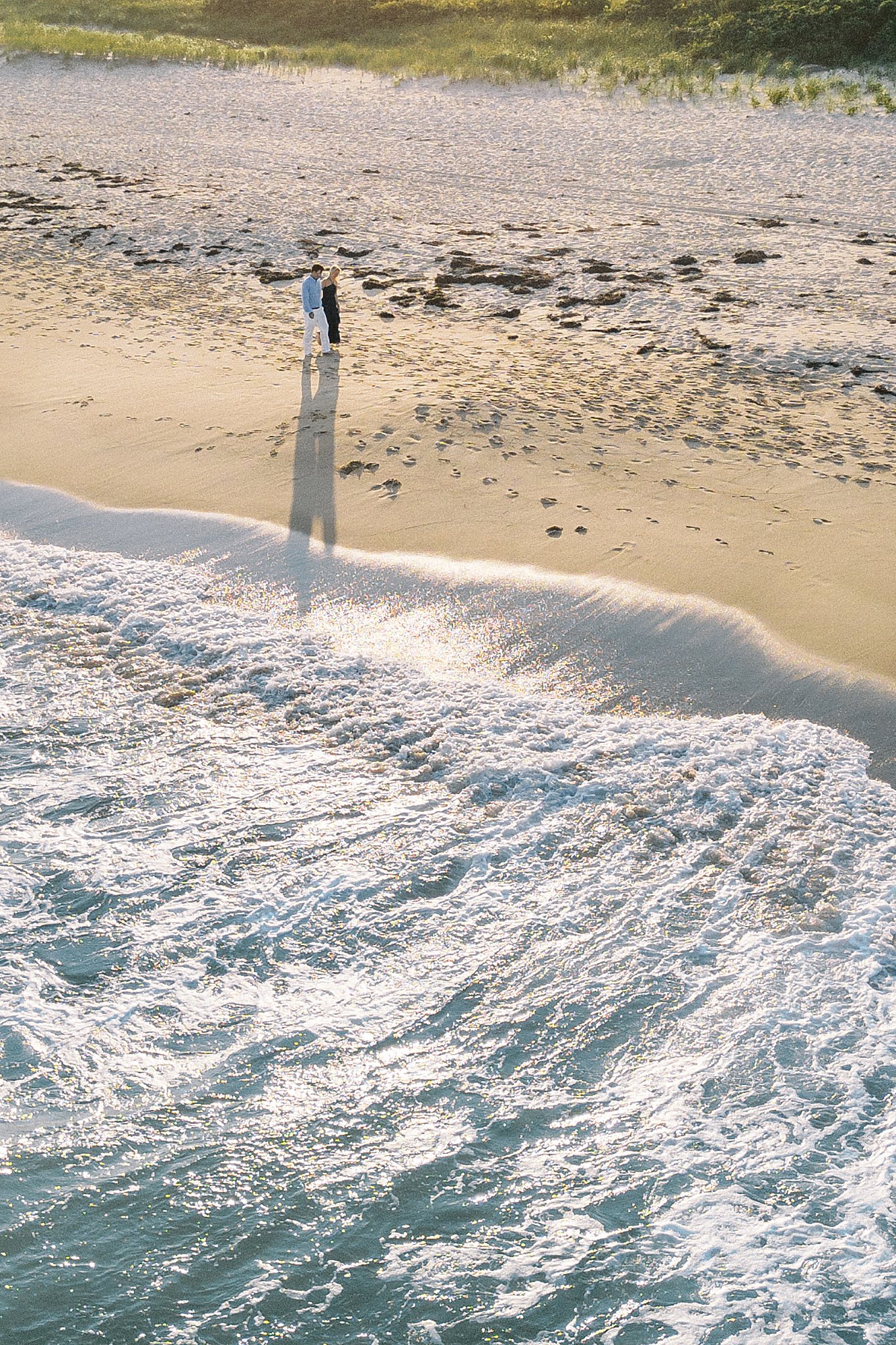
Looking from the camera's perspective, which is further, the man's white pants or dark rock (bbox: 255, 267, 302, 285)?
dark rock (bbox: 255, 267, 302, 285)

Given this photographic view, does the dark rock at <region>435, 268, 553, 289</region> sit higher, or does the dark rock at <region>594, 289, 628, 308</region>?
the dark rock at <region>435, 268, 553, 289</region>

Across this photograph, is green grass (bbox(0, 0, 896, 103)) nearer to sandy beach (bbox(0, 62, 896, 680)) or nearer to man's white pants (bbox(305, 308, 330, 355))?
sandy beach (bbox(0, 62, 896, 680))

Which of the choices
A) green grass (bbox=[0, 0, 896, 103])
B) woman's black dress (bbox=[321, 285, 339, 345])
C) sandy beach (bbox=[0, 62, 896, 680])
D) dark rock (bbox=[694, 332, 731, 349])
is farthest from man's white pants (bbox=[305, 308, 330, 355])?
green grass (bbox=[0, 0, 896, 103])

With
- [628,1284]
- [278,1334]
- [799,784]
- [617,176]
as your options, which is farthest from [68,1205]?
[617,176]

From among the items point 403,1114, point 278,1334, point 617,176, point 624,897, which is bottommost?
point 278,1334

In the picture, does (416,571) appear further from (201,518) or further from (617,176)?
(617,176)

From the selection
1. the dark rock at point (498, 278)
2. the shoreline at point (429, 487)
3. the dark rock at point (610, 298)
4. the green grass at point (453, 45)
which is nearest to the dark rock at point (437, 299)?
the dark rock at point (498, 278)
